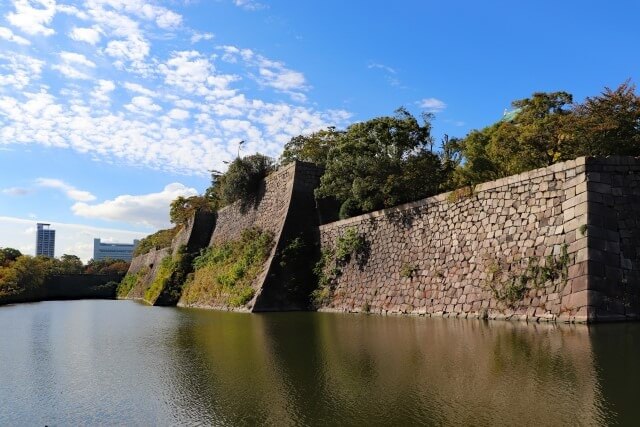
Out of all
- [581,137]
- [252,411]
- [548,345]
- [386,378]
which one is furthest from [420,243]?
[252,411]

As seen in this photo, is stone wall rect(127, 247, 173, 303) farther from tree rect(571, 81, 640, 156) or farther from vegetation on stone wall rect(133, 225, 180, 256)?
tree rect(571, 81, 640, 156)

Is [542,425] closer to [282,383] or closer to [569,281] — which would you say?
[282,383]

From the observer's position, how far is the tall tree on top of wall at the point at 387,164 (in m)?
18.1

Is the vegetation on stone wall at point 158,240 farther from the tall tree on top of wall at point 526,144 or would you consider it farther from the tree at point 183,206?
the tall tree on top of wall at point 526,144

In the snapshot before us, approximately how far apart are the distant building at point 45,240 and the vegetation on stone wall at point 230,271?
168 m

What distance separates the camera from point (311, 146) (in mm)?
31141

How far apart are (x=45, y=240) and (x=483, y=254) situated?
191993 millimetres

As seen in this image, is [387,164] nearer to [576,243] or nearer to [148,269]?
[576,243]

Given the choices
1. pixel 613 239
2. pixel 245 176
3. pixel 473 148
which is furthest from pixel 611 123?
pixel 245 176

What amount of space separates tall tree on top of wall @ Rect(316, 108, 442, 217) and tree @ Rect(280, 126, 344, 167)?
32.4 feet

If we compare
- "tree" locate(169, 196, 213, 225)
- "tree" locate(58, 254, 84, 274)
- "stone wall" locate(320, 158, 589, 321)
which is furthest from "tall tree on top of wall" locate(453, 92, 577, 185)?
"tree" locate(58, 254, 84, 274)

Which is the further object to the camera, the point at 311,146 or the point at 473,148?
the point at 311,146

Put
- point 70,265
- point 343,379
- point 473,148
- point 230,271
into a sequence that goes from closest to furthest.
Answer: point 343,379, point 473,148, point 230,271, point 70,265

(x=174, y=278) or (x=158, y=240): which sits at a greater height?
(x=158, y=240)
